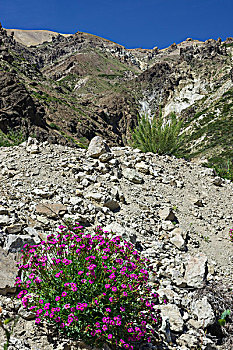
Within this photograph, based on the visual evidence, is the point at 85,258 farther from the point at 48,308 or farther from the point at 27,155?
the point at 27,155

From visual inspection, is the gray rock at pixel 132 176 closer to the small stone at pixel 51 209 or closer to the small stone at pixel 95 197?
the small stone at pixel 95 197

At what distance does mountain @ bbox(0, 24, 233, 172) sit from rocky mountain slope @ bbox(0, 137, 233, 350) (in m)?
3.56

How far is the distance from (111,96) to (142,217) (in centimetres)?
7532

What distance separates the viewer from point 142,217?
5684mm

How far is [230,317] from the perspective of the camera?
3701 millimetres

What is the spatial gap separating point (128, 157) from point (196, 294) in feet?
15.6

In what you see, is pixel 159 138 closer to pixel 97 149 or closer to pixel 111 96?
pixel 97 149

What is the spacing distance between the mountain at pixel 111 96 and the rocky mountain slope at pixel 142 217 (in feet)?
11.7

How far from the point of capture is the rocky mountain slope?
11.1 ft

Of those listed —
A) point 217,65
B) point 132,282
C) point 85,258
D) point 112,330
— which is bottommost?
point 112,330

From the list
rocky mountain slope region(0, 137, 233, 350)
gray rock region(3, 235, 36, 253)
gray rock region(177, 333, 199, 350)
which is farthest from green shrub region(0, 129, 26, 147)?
gray rock region(177, 333, 199, 350)

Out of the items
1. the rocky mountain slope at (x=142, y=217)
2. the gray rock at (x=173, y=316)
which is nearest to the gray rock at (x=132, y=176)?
the rocky mountain slope at (x=142, y=217)

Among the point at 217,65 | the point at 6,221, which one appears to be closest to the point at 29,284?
the point at 6,221

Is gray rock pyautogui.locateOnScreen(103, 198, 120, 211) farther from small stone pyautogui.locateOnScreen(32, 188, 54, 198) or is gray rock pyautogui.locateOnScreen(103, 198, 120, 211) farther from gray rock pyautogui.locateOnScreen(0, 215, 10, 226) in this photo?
gray rock pyautogui.locateOnScreen(0, 215, 10, 226)
